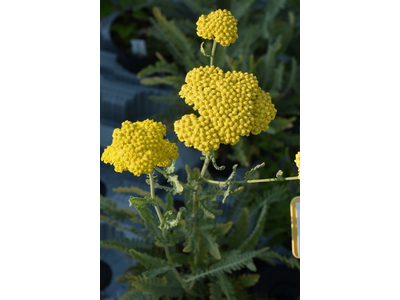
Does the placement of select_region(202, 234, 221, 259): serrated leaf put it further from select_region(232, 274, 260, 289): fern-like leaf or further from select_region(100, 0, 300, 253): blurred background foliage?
select_region(100, 0, 300, 253): blurred background foliage

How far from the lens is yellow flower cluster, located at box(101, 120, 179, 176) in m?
0.63

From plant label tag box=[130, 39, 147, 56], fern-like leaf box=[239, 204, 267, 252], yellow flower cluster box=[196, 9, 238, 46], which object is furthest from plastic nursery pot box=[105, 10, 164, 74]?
yellow flower cluster box=[196, 9, 238, 46]

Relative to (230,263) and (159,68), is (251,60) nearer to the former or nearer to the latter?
(159,68)

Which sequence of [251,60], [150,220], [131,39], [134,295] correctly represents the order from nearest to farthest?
[150,220]
[134,295]
[251,60]
[131,39]

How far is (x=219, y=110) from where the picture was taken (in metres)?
0.62

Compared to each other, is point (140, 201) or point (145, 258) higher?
point (140, 201)

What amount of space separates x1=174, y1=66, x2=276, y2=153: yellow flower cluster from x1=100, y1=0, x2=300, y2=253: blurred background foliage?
69 cm

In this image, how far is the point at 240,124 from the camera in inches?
24.5

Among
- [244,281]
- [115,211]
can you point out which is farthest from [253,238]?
[115,211]

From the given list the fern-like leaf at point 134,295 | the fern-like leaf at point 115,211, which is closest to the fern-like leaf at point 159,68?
the fern-like leaf at point 115,211

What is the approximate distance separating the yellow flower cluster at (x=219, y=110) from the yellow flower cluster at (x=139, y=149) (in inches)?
1.7

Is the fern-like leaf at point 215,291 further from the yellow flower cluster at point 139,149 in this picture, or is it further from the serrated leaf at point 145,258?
the yellow flower cluster at point 139,149

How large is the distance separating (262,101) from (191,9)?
143 centimetres

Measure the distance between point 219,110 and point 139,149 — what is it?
0.14 metres
